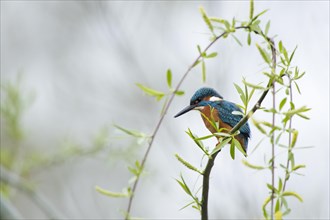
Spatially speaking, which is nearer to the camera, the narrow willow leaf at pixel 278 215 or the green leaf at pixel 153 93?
the narrow willow leaf at pixel 278 215

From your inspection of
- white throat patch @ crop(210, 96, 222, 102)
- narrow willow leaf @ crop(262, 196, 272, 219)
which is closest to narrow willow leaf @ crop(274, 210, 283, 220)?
narrow willow leaf @ crop(262, 196, 272, 219)

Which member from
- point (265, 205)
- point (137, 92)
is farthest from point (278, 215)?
point (137, 92)

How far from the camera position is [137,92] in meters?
3.13

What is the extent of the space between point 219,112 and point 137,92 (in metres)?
2.53

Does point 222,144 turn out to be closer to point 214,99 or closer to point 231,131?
point 231,131

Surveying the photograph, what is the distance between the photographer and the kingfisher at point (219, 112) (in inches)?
22.5

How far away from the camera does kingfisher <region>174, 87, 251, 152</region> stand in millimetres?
570

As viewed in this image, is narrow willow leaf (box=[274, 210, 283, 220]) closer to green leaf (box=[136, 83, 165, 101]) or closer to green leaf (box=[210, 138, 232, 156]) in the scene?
green leaf (box=[210, 138, 232, 156])

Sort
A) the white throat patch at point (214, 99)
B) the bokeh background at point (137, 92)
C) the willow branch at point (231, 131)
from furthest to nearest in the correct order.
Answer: the bokeh background at point (137, 92)
the white throat patch at point (214, 99)
the willow branch at point (231, 131)

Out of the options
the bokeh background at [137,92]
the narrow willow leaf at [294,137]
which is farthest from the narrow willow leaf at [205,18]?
the narrow willow leaf at [294,137]

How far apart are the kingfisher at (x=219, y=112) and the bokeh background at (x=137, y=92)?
0.05 metres

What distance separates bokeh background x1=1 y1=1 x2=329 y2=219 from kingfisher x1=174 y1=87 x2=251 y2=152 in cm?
5

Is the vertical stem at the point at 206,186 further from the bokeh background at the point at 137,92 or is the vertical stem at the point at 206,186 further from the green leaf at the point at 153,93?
the green leaf at the point at 153,93

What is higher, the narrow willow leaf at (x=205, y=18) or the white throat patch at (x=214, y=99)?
the narrow willow leaf at (x=205, y=18)
